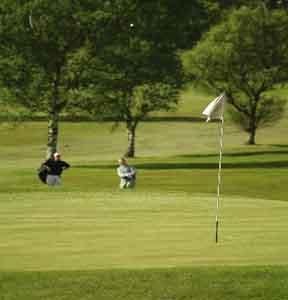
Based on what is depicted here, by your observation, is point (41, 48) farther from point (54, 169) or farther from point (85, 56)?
point (54, 169)

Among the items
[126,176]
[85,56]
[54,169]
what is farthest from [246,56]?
[54,169]

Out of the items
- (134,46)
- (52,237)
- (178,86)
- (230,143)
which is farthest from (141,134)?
(52,237)

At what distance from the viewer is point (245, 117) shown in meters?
81.2

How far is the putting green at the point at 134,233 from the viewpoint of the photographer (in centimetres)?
1527

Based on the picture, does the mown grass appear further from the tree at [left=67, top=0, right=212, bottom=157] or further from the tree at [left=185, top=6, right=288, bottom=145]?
the tree at [left=185, top=6, right=288, bottom=145]

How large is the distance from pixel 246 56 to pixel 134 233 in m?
58.5

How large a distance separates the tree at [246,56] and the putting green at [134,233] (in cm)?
5016

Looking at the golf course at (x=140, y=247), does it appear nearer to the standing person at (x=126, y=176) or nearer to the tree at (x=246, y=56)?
the standing person at (x=126, y=176)

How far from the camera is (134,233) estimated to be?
18219mm

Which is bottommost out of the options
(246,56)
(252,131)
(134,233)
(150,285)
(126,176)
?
(252,131)

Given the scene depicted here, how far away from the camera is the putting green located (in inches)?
601

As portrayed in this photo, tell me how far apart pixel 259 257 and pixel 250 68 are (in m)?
61.1

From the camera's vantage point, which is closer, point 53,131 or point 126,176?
point 126,176

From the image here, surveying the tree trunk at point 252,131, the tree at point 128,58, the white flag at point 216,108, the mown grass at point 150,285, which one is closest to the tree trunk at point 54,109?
the tree at point 128,58
